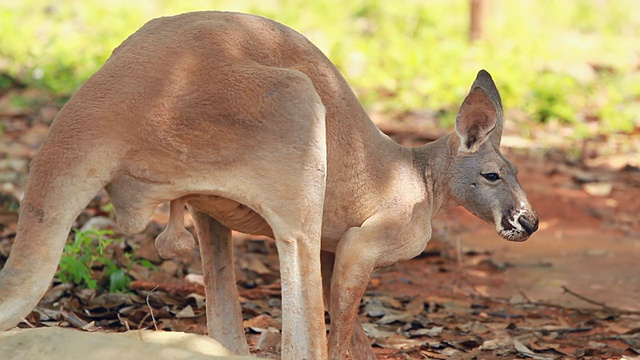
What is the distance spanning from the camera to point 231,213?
4238 millimetres

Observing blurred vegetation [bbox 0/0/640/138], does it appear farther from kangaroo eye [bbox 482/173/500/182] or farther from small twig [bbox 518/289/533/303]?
kangaroo eye [bbox 482/173/500/182]

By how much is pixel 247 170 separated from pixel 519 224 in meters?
1.44

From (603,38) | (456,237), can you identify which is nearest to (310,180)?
(456,237)

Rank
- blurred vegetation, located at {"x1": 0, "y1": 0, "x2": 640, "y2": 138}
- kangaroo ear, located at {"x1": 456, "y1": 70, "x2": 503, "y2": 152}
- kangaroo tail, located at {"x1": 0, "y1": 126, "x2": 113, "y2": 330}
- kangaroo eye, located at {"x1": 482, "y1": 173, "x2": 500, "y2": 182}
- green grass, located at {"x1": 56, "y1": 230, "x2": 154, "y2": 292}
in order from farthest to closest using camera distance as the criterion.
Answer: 1. blurred vegetation, located at {"x1": 0, "y1": 0, "x2": 640, "y2": 138}
2. green grass, located at {"x1": 56, "y1": 230, "x2": 154, "y2": 292}
3. kangaroo eye, located at {"x1": 482, "y1": 173, "x2": 500, "y2": 182}
4. kangaroo ear, located at {"x1": 456, "y1": 70, "x2": 503, "y2": 152}
5. kangaroo tail, located at {"x1": 0, "y1": 126, "x2": 113, "y2": 330}

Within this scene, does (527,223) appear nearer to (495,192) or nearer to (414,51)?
(495,192)

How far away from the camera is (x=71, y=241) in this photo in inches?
241

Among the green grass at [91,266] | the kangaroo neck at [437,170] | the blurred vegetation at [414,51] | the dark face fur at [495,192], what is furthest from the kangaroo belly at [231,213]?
the blurred vegetation at [414,51]

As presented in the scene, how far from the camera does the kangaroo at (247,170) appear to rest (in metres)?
3.66

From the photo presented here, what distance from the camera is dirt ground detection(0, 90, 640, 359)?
5.39 metres

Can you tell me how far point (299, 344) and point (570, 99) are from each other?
8.95 metres

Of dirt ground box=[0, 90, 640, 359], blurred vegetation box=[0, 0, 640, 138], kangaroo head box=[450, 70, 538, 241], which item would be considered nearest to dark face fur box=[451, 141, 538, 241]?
kangaroo head box=[450, 70, 538, 241]

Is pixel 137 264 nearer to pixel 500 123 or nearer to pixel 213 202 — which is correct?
pixel 213 202

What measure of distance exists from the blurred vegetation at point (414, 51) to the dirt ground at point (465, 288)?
205cm

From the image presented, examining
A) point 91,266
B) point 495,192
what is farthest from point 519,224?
point 91,266
